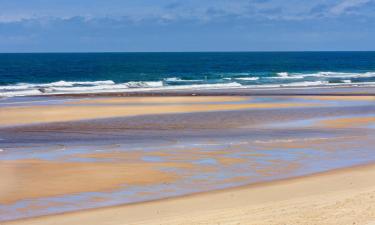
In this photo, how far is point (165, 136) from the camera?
21906 mm

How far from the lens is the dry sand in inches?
416

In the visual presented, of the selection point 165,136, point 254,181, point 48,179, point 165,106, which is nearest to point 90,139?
point 165,136

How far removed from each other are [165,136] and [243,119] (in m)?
6.08

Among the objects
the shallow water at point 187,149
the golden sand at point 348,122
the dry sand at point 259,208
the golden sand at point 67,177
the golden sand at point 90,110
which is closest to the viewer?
the dry sand at point 259,208

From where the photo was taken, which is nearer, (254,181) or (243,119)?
(254,181)

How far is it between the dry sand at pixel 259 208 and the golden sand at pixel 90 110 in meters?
14.9

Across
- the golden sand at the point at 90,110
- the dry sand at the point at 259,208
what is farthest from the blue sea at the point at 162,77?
the dry sand at the point at 259,208

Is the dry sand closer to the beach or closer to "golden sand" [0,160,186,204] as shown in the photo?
the beach

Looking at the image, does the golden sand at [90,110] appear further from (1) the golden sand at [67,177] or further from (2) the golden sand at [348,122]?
(1) the golden sand at [67,177]

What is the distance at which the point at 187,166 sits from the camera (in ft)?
53.1

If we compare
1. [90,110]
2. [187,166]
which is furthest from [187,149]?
[90,110]

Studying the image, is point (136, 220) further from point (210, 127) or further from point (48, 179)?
point (210, 127)

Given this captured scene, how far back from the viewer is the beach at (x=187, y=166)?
1144 centimetres

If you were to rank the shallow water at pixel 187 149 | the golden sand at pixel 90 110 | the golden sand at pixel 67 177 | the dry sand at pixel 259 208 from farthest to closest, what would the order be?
the golden sand at pixel 90 110 < the golden sand at pixel 67 177 < the shallow water at pixel 187 149 < the dry sand at pixel 259 208
